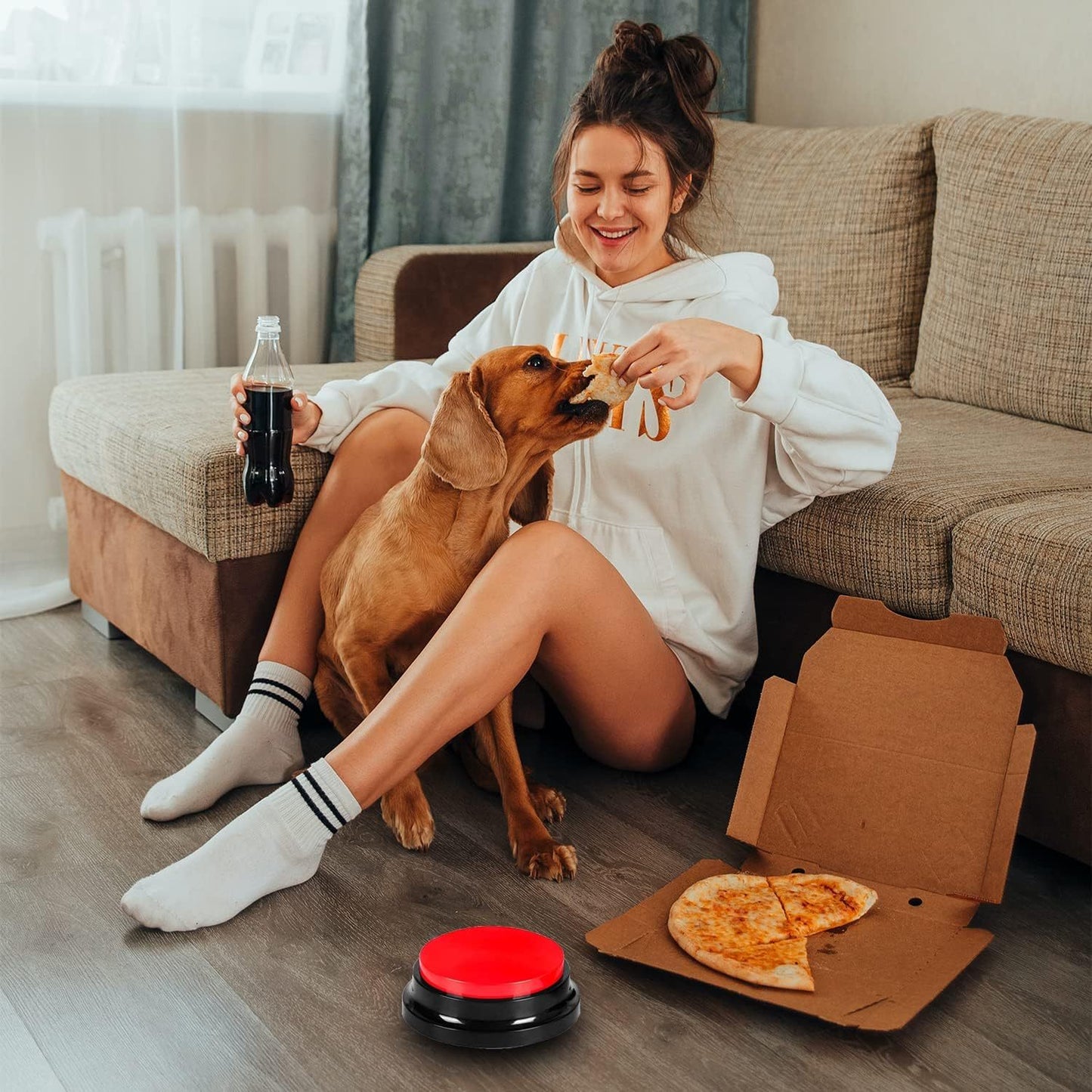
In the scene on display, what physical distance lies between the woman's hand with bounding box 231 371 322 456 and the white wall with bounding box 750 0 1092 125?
175cm

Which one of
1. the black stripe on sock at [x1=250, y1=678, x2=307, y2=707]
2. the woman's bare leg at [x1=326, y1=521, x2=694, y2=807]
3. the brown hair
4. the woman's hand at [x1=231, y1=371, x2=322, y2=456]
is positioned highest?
the brown hair

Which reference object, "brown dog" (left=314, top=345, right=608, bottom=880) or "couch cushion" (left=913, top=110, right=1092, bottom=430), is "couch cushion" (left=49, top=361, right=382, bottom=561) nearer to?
"brown dog" (left=314, top=345, right=608, bottom=880)

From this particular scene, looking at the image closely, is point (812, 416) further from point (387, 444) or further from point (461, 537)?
point (387, 444)

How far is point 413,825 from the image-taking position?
1761 mm

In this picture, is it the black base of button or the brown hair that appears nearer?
the black base of button

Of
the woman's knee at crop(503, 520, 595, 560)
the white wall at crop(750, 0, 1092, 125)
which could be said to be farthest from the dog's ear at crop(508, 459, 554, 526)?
the white wall at crop(750, 0, 1092, 125)

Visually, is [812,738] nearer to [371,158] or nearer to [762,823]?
[762,823]

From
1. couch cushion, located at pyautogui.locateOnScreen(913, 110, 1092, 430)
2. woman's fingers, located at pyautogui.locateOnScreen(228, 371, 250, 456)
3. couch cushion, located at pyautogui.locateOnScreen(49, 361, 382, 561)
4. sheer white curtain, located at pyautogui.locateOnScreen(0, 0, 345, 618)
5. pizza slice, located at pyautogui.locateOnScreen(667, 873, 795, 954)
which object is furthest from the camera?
sheer white curtain, located at pyautogui.locateOnScreen(0, 0, 345, 618)

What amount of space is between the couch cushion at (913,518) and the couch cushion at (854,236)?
567 millimetres

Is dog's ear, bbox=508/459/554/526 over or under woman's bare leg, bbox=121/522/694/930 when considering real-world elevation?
over

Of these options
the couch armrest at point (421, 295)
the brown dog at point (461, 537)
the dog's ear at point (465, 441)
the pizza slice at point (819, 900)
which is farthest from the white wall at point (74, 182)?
the pizza slice at point (819, 900)

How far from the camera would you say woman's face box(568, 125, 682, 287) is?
177 cm

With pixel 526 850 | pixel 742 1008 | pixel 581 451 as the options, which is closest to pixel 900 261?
pixel 581 451

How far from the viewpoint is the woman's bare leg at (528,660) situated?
5.25 ft
